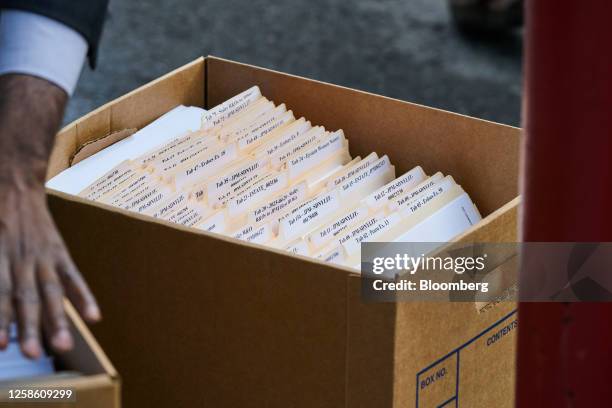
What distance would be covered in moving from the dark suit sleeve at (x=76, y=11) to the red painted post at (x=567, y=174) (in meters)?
0.61

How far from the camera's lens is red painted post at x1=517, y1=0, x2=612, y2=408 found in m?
0.44

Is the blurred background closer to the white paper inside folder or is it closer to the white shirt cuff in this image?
the white paper inside folder

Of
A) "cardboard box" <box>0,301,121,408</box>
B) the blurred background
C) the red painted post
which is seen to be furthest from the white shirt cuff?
the blurred background

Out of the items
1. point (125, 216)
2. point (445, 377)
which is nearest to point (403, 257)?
point (445, 377)

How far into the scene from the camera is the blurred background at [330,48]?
3.38 m

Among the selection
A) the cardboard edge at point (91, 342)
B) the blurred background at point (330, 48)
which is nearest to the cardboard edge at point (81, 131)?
the cardboard edge at point (91, 342)

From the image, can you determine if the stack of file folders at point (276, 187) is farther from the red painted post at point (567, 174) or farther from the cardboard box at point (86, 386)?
the red painted post at point (567, 174)

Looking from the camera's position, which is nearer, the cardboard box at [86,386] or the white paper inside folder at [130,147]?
the cardboard box at [86,386]

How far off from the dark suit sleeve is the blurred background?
85.8 inches

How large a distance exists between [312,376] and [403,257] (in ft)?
0.55

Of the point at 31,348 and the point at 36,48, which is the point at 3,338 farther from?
the point at 36,48

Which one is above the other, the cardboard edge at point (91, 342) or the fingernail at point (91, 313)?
the fingernail at point (91, 313)

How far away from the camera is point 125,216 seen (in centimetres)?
112

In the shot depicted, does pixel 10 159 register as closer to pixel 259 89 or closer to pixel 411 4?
pixel 259 89
